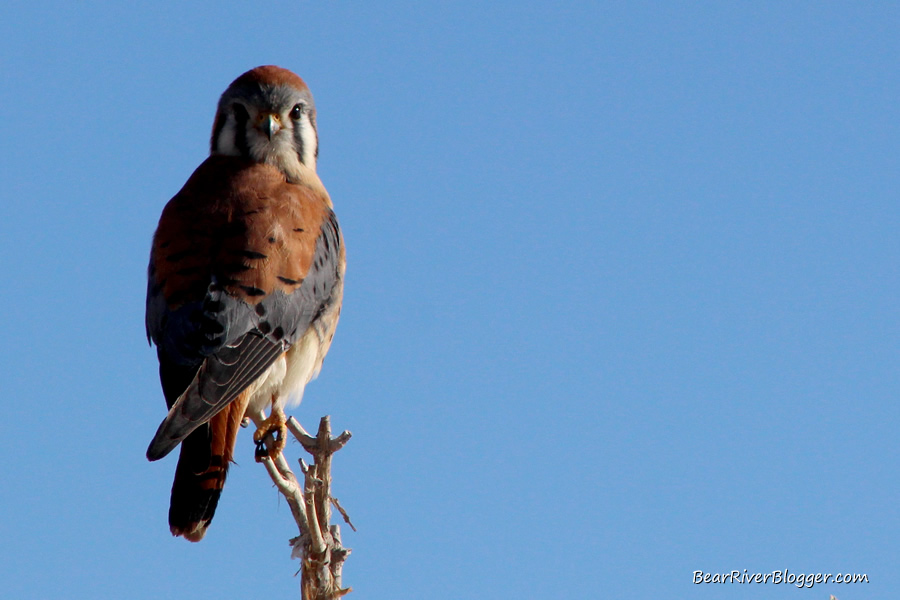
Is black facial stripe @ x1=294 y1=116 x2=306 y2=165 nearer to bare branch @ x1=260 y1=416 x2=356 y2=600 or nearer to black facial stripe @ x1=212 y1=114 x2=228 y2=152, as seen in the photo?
black facial stripe @ x1=212 y1=114 x2=228 y2=152

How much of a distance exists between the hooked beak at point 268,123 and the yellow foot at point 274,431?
49.3 inches

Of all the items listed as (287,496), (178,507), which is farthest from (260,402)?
(287,496)

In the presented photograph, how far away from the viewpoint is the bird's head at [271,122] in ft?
15.5

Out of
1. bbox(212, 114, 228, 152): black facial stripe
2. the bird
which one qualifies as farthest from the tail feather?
bbox(212, 114, 228, 152): black facial stripe

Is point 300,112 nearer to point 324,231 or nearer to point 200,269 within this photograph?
point 324,231

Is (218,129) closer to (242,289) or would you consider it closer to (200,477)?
(242,289)

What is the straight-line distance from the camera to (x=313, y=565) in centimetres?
298

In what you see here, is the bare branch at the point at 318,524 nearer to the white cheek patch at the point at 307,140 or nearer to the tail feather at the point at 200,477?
the tail feather at the point at 200,477

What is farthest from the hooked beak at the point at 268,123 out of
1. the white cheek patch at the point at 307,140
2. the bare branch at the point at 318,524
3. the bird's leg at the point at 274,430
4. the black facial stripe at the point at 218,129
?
the bare branch at the point at 318,524

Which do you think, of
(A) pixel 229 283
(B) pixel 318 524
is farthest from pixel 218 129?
(B) pixel 318 524

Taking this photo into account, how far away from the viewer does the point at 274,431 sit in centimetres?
404

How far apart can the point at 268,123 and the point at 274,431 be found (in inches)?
55.1

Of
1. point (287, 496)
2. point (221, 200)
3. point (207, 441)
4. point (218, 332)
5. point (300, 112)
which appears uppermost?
point (300, 112)

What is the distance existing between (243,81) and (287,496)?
91.9 inches
